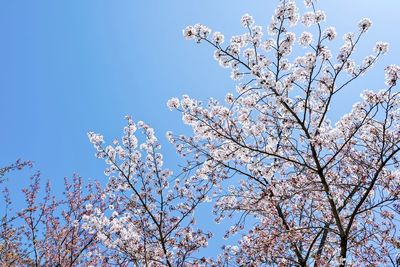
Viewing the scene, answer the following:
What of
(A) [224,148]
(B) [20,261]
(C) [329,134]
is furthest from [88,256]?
(C) [329,134]

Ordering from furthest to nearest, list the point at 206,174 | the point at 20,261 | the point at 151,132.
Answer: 1. the point at 20,261
2. the point at 151,132
3. the point at 206,174

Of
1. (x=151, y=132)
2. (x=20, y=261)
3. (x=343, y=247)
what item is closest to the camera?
(x=343, y=247)

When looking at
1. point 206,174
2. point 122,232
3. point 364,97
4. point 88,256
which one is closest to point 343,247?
point 364,97

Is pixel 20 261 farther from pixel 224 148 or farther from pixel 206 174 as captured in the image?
pixel 224 148

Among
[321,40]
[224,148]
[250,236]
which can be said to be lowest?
[250,236]

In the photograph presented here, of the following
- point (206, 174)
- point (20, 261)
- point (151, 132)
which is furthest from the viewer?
point (20, 261)

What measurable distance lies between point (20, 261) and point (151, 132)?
6.14 meters

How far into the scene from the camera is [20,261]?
12.1 metres

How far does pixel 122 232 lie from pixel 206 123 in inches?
136

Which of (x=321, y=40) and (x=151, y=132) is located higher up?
(x=151, y=132)

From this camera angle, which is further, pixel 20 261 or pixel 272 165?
pixel 20 261

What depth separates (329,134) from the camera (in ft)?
25.4

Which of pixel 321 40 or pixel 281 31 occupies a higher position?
pixel 281 31

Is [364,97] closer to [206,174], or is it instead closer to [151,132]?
[206,174]
